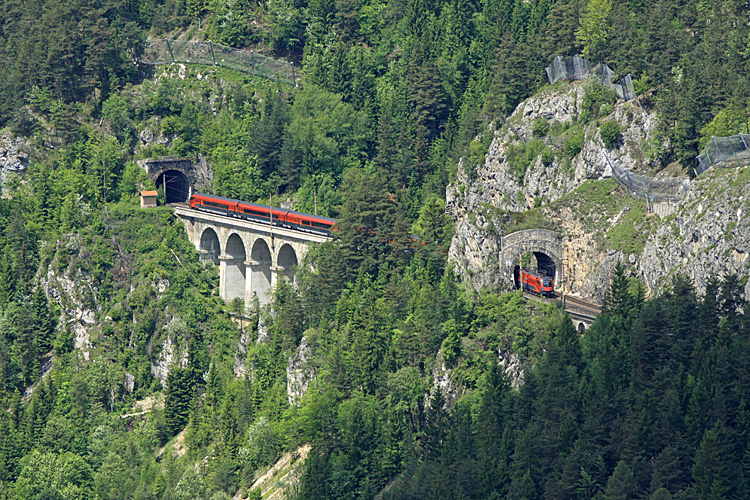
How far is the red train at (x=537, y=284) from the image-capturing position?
341 ft

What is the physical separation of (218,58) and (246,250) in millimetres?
35073

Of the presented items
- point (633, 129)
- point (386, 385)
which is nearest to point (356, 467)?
point (386, 385)

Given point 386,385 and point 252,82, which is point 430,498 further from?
point 252,82

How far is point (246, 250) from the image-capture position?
143750 millimetres

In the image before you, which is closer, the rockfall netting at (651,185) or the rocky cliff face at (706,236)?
the rocky cliff face at (706,236)

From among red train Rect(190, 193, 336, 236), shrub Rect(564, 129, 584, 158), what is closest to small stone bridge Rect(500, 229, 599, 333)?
shrub Rect(564, 129, 584, 158)

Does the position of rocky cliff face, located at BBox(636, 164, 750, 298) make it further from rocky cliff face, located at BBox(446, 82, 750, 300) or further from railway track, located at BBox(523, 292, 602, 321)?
railway track, located at BBox(523, 292, 602, 321)

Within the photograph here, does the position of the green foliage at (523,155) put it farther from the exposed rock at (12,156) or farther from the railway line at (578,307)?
the exposed rock at (12,156)

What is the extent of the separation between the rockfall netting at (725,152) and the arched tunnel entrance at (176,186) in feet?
247

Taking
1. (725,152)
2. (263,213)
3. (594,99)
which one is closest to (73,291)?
(263,213)

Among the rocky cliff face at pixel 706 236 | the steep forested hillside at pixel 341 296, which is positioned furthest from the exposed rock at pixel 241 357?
the rocky cliff face at pixel 706 236

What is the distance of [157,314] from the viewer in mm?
144000

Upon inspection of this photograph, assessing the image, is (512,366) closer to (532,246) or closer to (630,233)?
(532,246)

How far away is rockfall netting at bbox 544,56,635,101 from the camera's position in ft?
375
